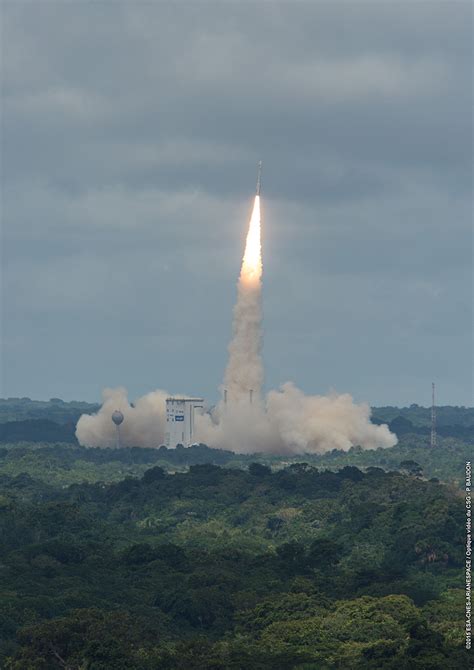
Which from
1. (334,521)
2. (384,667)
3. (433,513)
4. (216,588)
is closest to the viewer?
(384,667)

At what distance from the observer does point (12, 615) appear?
114m

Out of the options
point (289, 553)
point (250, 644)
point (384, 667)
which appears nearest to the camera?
point (384, 667)

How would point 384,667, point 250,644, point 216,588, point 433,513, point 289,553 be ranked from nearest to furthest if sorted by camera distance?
point 384,667 → point 250,644 → point 216,588 → point 289,553 → point 433,513

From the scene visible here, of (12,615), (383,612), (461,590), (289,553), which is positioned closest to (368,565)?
(289,553)

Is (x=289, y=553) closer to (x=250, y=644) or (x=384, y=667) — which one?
(x=250, y=644)

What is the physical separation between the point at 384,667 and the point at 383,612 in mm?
18068

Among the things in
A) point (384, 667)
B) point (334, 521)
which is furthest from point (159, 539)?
point (384, 667)

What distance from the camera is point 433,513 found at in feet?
534

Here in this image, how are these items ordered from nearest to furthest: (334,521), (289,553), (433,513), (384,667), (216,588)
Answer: (384,667), (216,588), (289,553), (433,513), (334,521)

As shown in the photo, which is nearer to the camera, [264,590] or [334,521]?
[264,590]

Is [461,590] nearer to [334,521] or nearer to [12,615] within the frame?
[12,615]

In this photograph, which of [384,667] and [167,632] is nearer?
[384,667]

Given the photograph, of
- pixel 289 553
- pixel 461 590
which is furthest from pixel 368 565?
pixel 461 590

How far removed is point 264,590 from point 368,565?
2253cm
